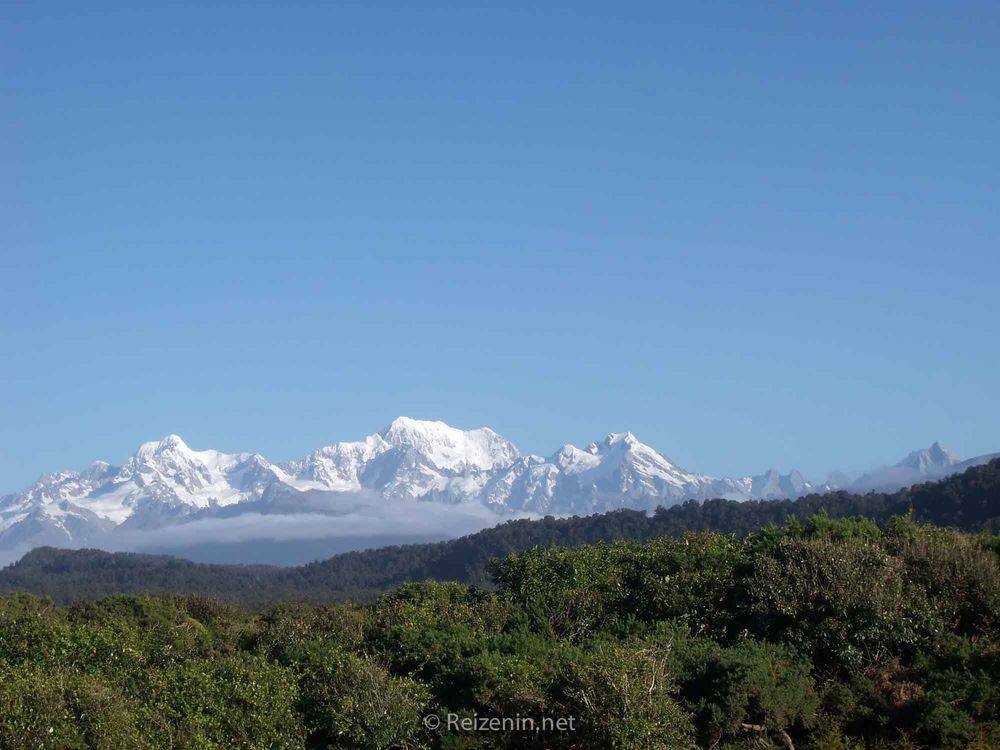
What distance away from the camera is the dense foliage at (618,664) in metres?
21.0

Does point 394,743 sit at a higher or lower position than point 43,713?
lower

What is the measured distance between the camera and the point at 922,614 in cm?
2762

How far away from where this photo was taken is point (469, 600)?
135 feet

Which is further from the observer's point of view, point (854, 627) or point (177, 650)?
point (177, 650)

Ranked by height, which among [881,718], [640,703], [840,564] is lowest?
[881,718]

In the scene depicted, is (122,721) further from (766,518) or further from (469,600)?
(766,518)

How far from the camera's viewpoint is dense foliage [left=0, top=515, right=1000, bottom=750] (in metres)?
21.0

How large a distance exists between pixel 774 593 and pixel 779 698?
17.3 feet

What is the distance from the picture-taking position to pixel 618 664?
2114cm

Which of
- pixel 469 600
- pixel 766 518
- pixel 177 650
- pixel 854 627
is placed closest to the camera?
pixel 854 627

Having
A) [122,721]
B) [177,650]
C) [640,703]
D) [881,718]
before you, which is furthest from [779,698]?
[177,650]

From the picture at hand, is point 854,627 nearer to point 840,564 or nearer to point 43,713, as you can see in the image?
point 840,564

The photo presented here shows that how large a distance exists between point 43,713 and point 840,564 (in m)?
20.0

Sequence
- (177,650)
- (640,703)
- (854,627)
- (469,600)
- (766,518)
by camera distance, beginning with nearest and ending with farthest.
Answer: (640,703) → (854,627) → (177,650) → (469,600) → (766,518)
